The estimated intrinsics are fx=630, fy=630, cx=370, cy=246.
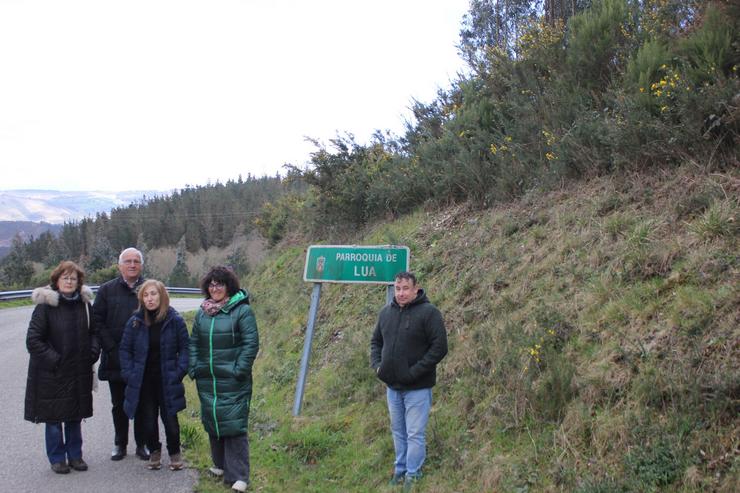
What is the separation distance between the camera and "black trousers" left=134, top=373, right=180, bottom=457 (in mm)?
6039

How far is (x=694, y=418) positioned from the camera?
13.8ft

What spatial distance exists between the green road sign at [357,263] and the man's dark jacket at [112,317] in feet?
7.48

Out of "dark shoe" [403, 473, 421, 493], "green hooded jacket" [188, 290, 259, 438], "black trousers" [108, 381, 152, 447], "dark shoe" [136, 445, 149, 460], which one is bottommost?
"dark shoe" [136, 445, 149, 460]

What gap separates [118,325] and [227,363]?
4.77ft

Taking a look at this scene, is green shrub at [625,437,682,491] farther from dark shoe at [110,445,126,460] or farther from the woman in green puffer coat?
dark shoe at [110,445,126,460]

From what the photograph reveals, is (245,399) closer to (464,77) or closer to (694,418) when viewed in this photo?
(694,418)

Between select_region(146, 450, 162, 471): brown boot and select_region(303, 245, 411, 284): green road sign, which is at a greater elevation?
select_region(303, 245, 411, 284): green road sign

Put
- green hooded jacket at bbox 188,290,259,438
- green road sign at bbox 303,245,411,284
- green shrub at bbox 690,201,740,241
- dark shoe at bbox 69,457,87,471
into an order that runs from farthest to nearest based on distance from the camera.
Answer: green road sign at bbox 303,245,411,284 → dark shoe at bbox 69,457,87,471 → green shrub at bbox 690,201,740,241 → green hooded jacket at bbox 188,290,259,438

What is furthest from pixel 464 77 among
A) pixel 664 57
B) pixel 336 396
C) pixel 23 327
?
pixel 23 327

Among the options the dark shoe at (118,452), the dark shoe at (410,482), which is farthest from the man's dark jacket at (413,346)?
the dark shoe at (118,452)

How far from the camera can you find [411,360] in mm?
5391

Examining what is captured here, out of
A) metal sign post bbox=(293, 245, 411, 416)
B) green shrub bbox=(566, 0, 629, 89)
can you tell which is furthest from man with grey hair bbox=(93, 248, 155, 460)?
green shrub bbox=(566, 0, 629, 89)

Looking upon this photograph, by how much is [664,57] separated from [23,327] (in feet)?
63.1

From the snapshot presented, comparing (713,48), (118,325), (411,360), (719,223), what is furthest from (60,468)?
(713,48)
